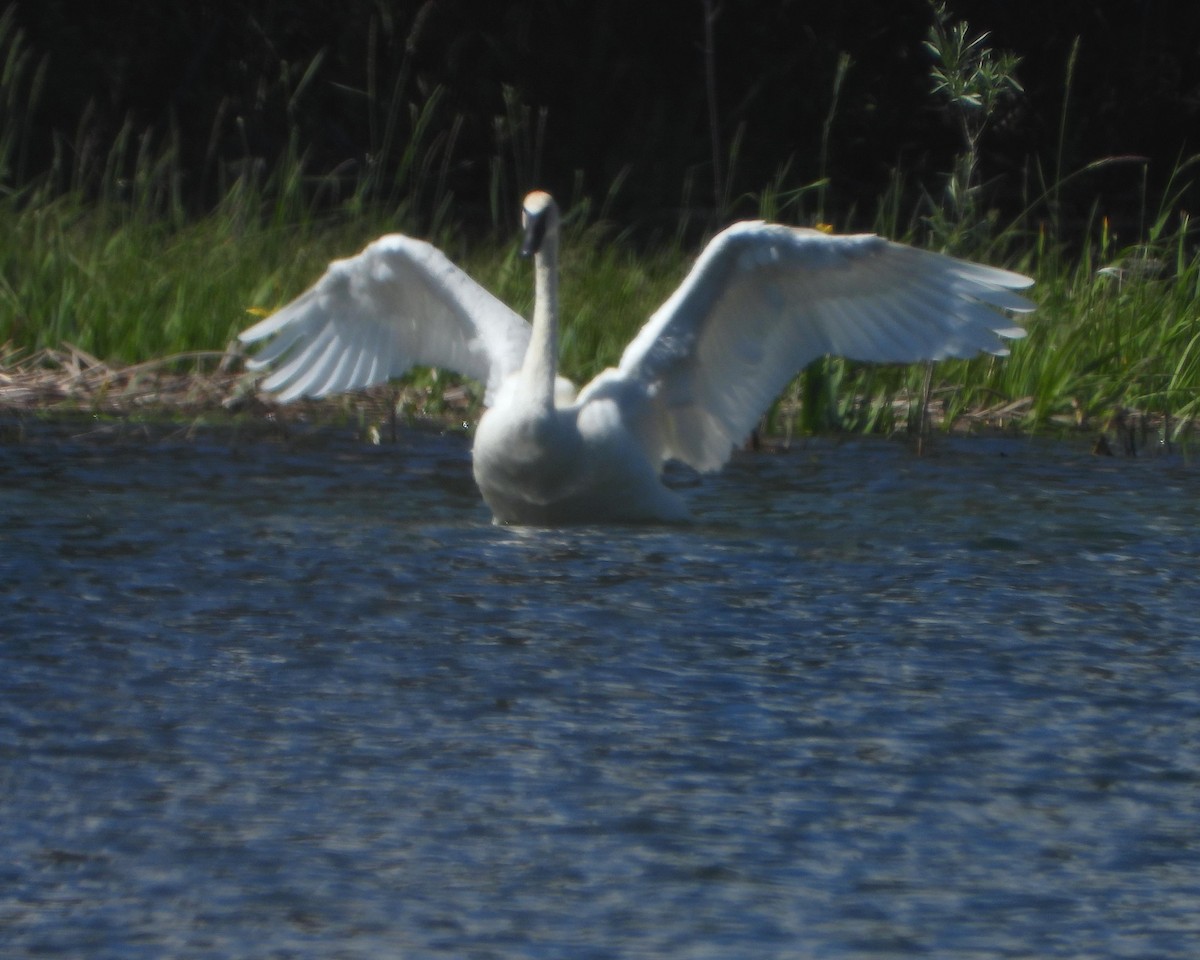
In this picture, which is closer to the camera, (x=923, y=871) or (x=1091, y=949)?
(x=1091, y=949)

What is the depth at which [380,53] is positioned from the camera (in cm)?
1505

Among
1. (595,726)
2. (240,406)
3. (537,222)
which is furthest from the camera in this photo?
(240,406)

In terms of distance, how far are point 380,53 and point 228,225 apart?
561cm

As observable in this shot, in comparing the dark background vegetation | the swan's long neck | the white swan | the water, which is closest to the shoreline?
the white swan

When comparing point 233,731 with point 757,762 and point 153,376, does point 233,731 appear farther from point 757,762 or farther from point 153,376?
point 153,376

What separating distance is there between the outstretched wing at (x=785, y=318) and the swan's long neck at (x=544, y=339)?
27cm

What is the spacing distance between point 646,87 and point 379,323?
8.00 m

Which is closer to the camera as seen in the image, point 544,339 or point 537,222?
point 544,339

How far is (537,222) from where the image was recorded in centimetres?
678

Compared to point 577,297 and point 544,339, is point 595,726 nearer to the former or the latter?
point 544,339

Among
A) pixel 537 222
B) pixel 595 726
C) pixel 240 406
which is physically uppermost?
pixel 537 222

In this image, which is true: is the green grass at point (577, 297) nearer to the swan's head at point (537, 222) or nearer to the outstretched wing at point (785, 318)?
the outstretched wing at point (785, 318)

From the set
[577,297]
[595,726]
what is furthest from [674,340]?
[577,297]

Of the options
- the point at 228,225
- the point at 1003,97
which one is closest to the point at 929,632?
the point at 228,225
